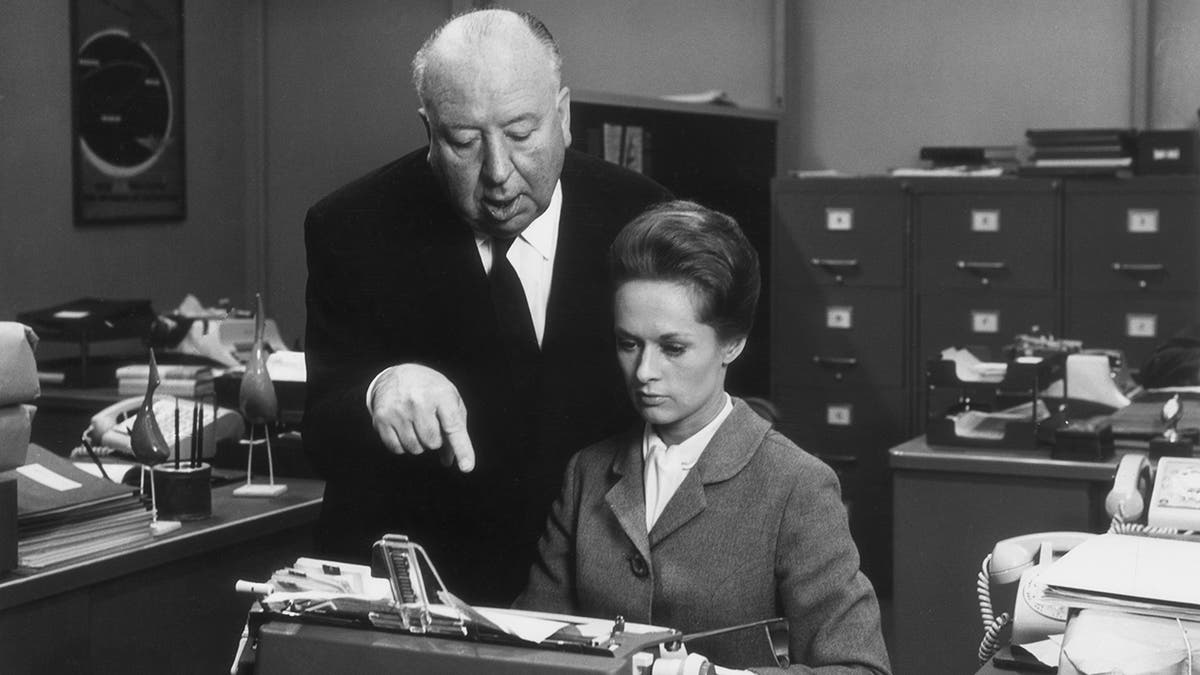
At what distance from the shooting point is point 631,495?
5.42 ft

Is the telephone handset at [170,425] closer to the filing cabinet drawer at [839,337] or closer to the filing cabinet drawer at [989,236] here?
the filing cabinet drawer at [839,337]

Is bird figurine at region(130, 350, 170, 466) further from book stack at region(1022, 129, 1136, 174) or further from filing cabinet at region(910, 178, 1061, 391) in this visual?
book stack at region(1022, 129, 1136, 174)

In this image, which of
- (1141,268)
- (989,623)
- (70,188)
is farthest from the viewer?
(70,188)

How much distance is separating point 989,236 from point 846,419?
82cm

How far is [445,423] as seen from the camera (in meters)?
1.38

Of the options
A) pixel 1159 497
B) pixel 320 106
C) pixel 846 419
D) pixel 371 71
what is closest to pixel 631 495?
pixel 1159 497

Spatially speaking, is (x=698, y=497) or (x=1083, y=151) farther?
(x=1083, y=151)

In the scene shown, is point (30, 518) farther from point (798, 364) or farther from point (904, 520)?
point (798, 364)

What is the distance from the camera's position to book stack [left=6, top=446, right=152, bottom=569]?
225 cm

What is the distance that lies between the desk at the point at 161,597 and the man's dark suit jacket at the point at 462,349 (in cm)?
63

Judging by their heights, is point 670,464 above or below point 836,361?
above

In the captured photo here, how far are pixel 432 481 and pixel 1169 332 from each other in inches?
142

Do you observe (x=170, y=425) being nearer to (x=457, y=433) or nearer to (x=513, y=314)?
(x=513, y=314)

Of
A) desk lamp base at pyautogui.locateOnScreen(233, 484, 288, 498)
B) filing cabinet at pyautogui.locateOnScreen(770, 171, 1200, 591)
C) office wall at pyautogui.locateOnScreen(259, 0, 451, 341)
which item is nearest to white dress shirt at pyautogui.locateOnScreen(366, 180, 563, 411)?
desk lamp base at pyautogui.locateOnScreen(233, 484, 288, 498)
